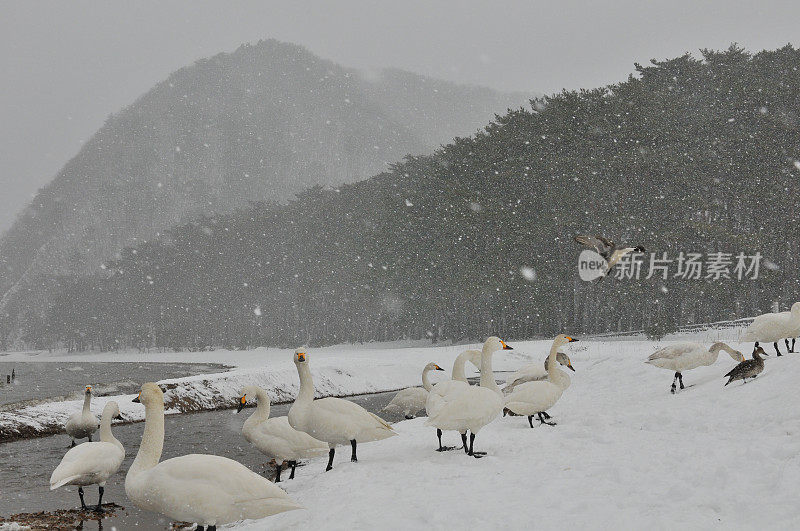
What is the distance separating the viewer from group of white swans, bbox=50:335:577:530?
605 cm

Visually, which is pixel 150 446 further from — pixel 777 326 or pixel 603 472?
pixel 777 326

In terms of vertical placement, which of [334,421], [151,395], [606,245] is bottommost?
[334,421]

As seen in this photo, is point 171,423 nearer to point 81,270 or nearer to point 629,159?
point 629,159

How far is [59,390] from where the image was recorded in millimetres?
32531

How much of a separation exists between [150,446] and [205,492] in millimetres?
948

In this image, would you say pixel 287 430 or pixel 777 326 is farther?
pixel 777 326

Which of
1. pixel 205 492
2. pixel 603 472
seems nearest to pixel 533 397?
pixel 603 472

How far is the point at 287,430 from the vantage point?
35.0 ft

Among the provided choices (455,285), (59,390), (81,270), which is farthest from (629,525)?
(81,270)

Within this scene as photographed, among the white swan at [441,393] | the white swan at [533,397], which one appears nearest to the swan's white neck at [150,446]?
the white swan at [441,393]

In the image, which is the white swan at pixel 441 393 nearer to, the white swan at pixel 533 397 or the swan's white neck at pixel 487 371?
the swan's white neck at pixel 487 371

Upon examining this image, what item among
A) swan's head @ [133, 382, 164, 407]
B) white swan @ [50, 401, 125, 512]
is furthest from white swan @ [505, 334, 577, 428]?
white swan @ [50, 401, 125, 512]

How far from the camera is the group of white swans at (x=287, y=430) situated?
239 inches

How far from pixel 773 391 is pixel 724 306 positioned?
39.2 m
